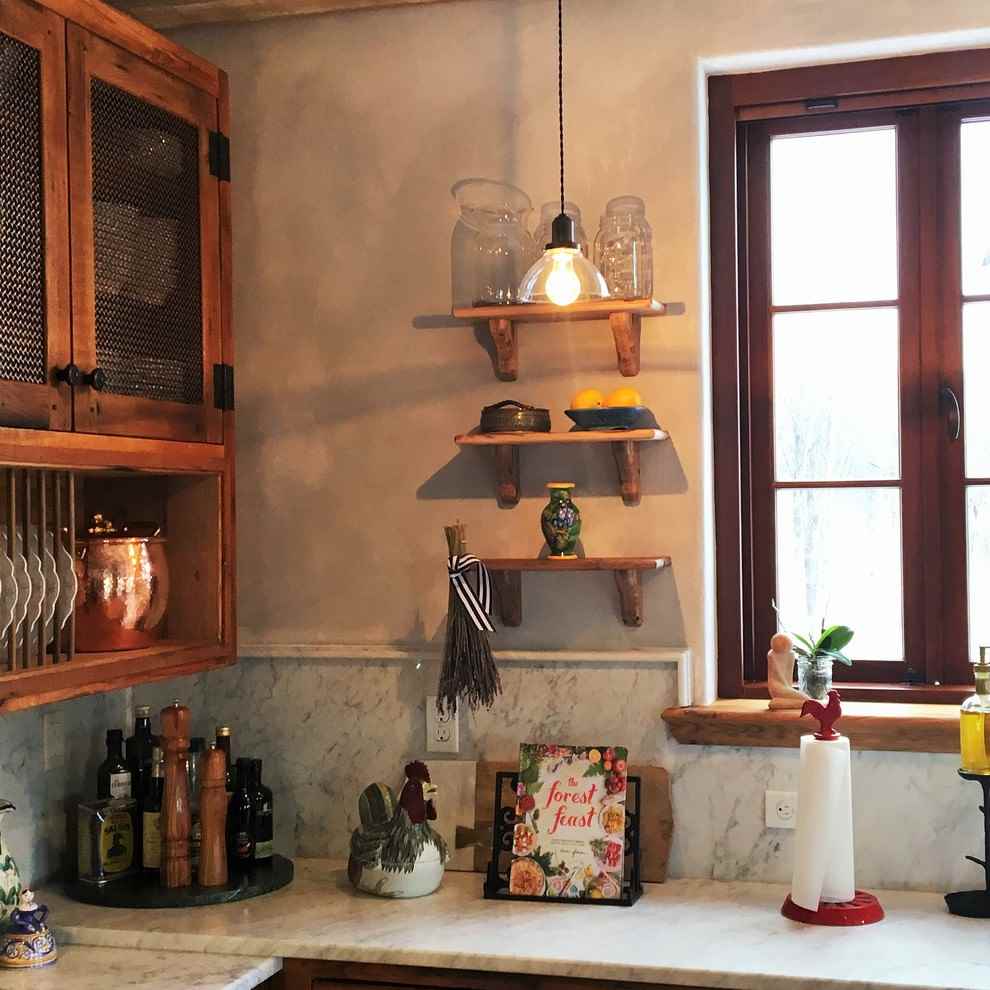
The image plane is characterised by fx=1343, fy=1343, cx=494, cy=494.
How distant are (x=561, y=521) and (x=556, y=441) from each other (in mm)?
157

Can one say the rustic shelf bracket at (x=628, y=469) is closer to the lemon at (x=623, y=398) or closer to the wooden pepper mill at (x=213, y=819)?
the lemon at (x=623, y=398)

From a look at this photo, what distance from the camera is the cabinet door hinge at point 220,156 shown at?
2.58 meters

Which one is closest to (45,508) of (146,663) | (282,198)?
(146,663)

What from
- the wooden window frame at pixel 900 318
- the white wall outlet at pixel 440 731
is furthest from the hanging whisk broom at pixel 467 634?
the wooden window frame at pixel 900 318

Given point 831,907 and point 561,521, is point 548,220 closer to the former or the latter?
point 561,521

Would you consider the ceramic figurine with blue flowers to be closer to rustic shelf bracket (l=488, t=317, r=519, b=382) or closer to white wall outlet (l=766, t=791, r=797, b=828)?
rustic shelf bracket (l=488, t=317, r=519, b=382)

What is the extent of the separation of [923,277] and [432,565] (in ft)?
3.73

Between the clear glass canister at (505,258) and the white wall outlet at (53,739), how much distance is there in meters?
1.18

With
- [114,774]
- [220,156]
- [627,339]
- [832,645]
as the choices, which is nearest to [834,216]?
[627,339]

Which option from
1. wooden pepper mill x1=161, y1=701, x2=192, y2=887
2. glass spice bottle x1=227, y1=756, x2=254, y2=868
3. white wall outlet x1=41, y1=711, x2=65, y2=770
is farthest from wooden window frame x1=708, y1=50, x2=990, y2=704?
white wall outlet x1=41, y1=711, x2=65, y2=770

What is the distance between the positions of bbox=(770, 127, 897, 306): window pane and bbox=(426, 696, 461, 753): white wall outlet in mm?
1086

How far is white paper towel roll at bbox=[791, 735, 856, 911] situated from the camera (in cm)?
229

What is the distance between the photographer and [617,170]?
8.79 feet

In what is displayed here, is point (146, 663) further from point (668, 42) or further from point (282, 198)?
point (668, 42)
